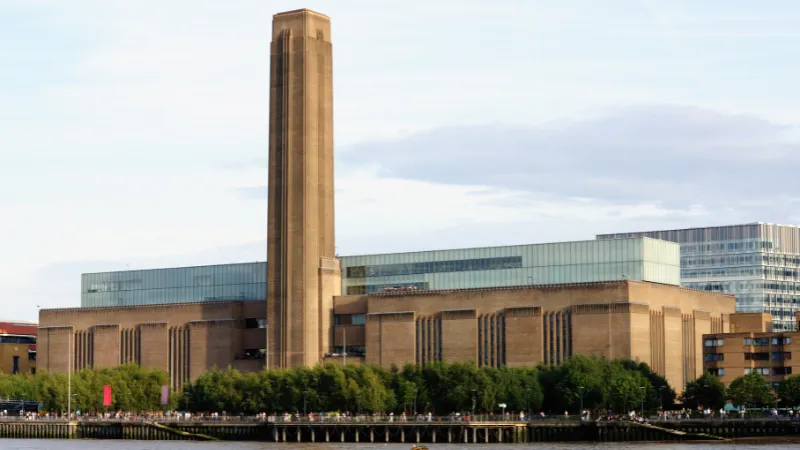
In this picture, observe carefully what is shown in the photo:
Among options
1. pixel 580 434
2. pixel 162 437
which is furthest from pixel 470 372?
pixel 162 437

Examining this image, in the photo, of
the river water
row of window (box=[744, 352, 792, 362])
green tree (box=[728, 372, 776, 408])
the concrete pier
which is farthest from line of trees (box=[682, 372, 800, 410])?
the river water

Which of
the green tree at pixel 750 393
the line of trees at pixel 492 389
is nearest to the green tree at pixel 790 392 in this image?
the green tree at pixel 750 393

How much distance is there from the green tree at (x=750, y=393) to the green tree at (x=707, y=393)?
1.35 m

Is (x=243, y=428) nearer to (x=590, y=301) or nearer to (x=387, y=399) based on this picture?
(x=387, y=399)

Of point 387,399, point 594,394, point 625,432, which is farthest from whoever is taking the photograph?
point 387,399

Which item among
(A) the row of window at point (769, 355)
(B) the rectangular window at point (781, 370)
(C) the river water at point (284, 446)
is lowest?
(C) the river water at point (284, 446)

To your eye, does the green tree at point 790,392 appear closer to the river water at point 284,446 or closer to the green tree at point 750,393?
the green tree at point 750,393

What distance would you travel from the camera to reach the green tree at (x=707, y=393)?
611ft

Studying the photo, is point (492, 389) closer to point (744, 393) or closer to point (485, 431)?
point (485, 431)

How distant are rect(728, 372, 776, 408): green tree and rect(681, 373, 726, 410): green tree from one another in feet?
4.43

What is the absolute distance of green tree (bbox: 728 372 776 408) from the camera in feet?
607

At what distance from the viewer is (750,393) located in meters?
185

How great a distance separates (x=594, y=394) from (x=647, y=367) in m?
12.7

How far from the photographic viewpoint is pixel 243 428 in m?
198
